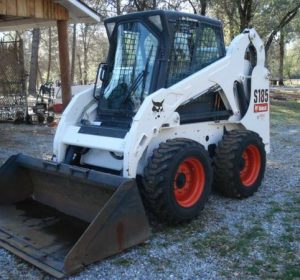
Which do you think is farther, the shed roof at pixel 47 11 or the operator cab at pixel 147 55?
the shed roof at pixel 47 11

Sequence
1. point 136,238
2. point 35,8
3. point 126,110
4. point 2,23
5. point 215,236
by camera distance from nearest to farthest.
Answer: point 136,238, point 215,236, point 126,110, point 35,8, point 2,23

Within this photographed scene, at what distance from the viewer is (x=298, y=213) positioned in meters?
5.28

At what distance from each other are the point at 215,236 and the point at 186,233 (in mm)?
300

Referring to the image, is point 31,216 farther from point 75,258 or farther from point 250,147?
point 250,147

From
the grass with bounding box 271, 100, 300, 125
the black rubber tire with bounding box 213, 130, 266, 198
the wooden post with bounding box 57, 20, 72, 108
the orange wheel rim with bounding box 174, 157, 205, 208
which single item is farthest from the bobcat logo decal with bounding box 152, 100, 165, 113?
the grass with bounding box 271, 100, 300, 125

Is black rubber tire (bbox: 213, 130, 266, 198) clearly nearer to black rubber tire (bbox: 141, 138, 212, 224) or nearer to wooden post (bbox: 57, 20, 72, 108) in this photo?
black rubber tire (bbox: 141, 138, 212, 224)

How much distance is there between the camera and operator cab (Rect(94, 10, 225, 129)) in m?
5.02

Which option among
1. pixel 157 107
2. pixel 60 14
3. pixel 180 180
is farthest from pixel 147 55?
pixel 60 14

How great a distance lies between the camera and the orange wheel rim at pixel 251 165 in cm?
589

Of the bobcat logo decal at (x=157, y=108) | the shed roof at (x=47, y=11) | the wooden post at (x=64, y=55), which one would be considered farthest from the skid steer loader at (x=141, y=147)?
the wooden post at (x=64, y=55)

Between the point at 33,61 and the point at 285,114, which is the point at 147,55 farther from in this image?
the point at 33,61

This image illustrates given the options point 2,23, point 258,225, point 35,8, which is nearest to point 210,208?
point 258,225

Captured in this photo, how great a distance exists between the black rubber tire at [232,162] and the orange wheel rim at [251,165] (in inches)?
4.9

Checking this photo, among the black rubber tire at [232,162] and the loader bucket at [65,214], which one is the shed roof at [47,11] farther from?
the black rubber tire at [232,162]
